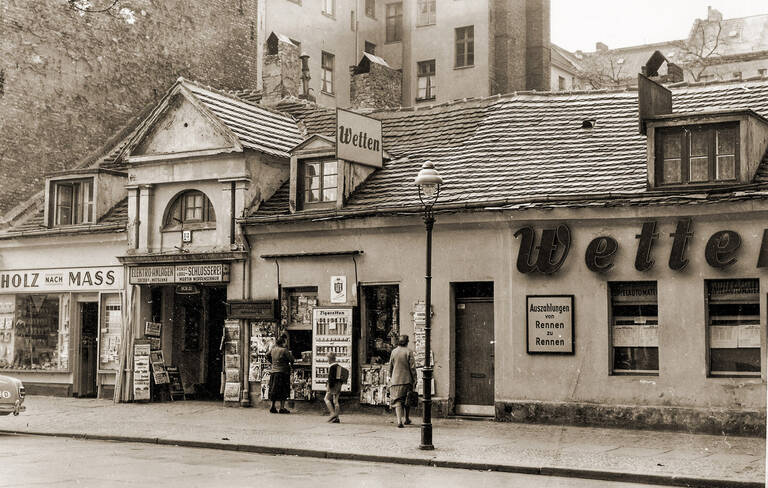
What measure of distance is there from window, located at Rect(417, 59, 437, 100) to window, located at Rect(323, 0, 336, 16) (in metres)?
5.06

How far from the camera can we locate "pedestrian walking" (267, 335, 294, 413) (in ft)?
69.9

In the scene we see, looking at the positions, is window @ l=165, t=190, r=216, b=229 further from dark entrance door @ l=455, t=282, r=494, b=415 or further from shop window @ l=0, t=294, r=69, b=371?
dark entrance door @ l=455, t=282, r=494, b=415

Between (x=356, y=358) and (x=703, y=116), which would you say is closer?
(x=703, y=116)

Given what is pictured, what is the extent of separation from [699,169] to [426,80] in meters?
31.4

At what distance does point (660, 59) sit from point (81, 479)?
61.1ft

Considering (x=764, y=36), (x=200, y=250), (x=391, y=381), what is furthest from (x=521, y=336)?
(x=764, y=36)

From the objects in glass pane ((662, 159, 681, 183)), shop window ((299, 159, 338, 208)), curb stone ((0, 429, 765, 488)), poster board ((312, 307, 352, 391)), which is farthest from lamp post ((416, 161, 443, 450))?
shop window ((299, 159, 338, 208))

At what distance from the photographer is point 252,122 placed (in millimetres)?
24531

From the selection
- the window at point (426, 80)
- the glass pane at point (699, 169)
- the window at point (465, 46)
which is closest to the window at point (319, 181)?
the glass pane at point (699, 169)

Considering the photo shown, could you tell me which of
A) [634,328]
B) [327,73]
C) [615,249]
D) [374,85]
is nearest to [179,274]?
[615,249]

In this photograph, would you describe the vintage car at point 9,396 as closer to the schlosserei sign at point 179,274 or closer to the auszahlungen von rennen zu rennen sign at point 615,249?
the schlosserei sign at point 179,274

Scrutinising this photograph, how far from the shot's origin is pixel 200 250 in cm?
2352

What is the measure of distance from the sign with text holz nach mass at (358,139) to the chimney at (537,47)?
25670mm

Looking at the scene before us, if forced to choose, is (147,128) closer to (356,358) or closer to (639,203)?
(356,358)
